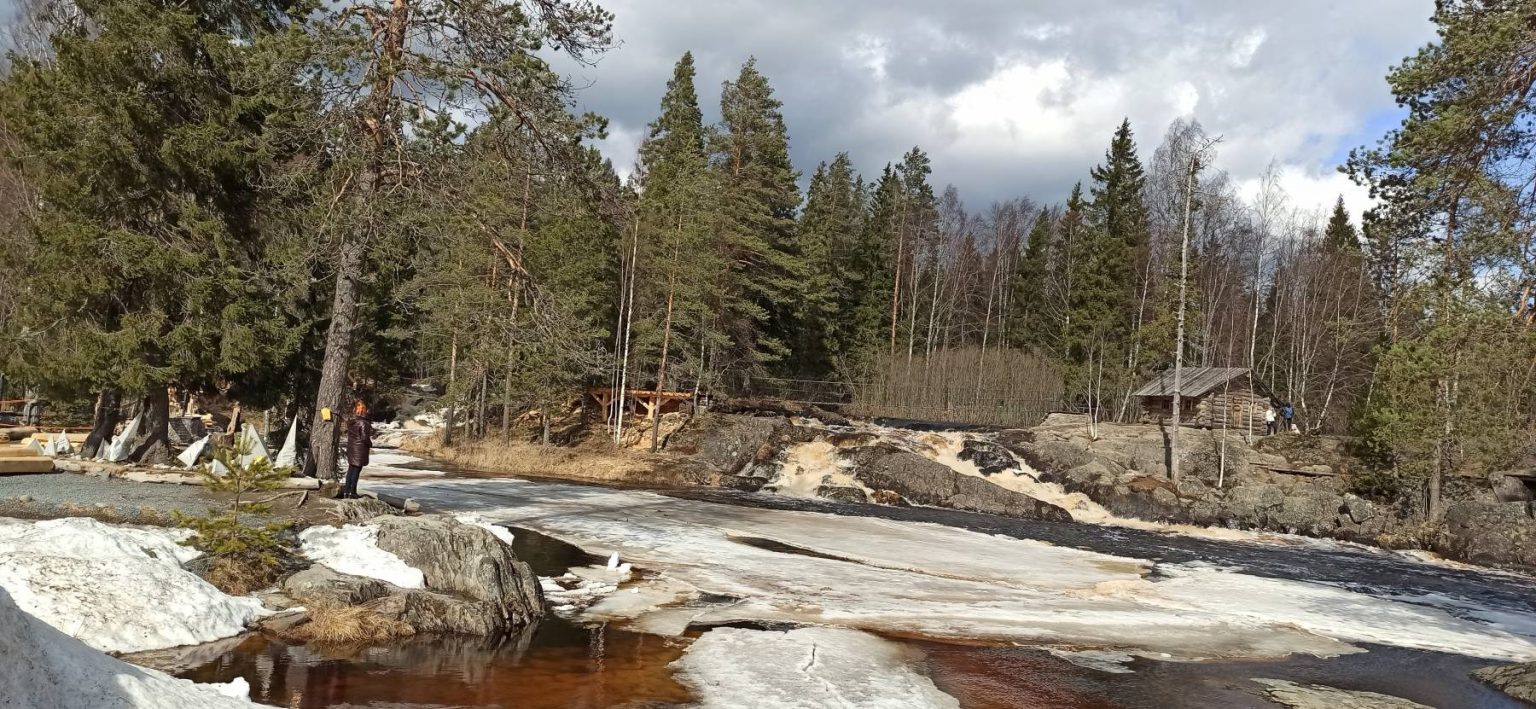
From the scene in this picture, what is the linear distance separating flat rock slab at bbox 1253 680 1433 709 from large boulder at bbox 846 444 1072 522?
17.5 meters

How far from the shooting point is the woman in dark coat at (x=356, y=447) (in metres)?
13.9

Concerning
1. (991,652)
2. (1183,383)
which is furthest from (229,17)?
(1183,383)

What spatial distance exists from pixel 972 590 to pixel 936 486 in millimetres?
15021

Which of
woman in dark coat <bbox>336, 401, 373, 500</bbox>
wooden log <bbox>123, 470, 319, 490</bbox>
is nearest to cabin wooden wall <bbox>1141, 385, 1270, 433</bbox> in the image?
woman in dark coat <bbox>336, 401, 373, 500</bbox>

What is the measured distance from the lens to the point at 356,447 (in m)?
14.1

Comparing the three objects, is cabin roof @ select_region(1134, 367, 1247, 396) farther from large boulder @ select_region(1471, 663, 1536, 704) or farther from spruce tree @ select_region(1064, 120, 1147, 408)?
large boulder @ select_region(1471, 663, 1536, 704)

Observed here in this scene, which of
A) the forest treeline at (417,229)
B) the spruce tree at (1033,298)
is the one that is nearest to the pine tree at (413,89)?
the forest treeline at (417,229)

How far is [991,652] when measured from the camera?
10586 mm

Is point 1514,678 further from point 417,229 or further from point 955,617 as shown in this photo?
point 417,229

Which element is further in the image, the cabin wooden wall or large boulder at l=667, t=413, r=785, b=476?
the cabin wooden wall

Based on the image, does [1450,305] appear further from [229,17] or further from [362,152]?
[229,17]

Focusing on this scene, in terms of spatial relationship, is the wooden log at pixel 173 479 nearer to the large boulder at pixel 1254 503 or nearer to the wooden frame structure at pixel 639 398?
the wooden frame structure at pixel 639 398

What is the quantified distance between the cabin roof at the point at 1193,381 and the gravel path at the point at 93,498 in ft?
111

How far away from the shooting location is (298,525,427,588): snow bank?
34.5 feet
